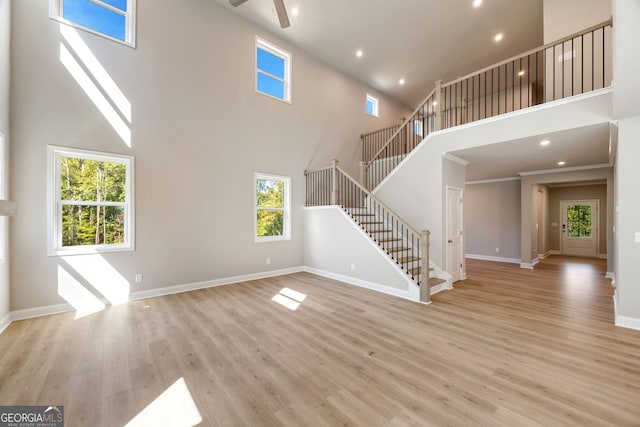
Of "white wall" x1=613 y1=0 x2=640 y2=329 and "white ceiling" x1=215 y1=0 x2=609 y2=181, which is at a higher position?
"white ceiling" x1=215 y1=0 x2=609 y2=181

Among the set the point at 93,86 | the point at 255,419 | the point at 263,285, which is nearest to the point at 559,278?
the point at 263,285

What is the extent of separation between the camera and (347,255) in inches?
222

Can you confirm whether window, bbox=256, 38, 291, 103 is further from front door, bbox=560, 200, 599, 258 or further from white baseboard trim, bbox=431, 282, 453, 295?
front door, bbox=560, 200, 599, 258

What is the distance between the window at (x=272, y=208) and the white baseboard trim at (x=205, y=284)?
812mm

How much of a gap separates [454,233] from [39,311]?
732cm

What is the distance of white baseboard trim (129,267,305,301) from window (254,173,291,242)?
0.81 meters

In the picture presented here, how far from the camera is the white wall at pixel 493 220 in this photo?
842 centimetres

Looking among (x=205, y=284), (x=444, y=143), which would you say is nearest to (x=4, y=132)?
(x=205, y=284)

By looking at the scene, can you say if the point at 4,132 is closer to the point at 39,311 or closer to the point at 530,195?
the point at 39,311

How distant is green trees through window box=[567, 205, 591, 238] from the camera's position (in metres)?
9.49

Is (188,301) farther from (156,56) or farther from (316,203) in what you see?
(156,56)

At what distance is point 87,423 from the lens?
1814 millimetres

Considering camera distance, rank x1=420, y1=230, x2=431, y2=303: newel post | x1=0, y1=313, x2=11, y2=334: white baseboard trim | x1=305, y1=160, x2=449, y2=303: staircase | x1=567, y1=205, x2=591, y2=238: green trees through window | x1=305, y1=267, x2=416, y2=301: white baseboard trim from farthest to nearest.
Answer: x1=567, y1=205, x2=591, y2=238: green trees through window → x1=305, y1=267, x2=416, y2=301: white baseboard trim → x1=305, y1=160, x2=449, y2=303: staircase → x1=420, y1=230, x2=431, y2=303: newel post → x1=0, y1=313, x2=11, y2=334: white baseboard trim

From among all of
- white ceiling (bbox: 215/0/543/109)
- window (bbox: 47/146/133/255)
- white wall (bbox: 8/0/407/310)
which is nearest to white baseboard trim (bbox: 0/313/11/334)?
white wall (bbox: 8/0/407/310)
